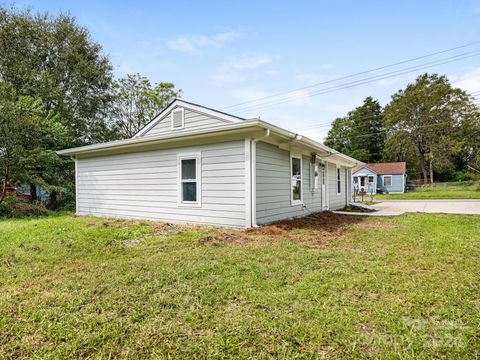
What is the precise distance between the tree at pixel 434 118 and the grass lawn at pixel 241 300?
3137 cm

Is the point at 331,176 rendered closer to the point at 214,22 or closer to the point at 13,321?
the point at 214,22

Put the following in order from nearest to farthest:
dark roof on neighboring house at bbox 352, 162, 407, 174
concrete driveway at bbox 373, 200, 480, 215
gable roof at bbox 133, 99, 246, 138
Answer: gable roof at bbox 133, 99, 246, 138 → concrete driveway at bbox 373, 200, 480, 215 → dark roof on neighboring house at bbox 352, 162, 407, 174

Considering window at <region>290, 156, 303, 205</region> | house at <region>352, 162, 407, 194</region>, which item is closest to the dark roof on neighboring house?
house at <region>352, 162, 407, 194</region>

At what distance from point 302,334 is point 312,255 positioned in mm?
2071

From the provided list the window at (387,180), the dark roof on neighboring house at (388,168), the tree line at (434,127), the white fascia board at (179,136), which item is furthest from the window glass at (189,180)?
the tree line at (434,127)

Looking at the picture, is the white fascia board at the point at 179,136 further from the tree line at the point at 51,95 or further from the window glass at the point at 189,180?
the tree line at the point at 51,95

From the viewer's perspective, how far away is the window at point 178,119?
8531 millimetres

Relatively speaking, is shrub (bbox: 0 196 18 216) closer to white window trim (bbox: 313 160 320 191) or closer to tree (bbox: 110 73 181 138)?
tree (bbox: 110 73 181 138)

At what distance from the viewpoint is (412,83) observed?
3281 centimetres

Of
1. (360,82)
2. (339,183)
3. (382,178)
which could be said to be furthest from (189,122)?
(382,178)

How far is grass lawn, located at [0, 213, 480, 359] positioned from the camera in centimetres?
182

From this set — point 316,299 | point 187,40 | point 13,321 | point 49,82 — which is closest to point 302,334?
point 316,299

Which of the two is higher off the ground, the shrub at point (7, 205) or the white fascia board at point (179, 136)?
the white fascia board at point (179, 136)

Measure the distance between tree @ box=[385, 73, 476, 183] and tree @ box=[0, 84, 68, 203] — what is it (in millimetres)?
34548
